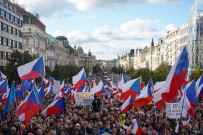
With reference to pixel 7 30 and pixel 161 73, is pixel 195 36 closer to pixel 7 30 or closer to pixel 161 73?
pixel 161 73

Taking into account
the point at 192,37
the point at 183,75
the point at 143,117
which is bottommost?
the point at 143,117

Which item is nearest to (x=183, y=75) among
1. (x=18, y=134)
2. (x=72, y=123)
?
(x=72, y=123)

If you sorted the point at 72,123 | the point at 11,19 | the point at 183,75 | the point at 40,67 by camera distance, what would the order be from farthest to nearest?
the point at 11,19, the point at 40,67, the point at 72,123, the point at 183,75

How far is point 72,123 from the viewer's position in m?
13.8

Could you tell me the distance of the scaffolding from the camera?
88500 millimetres

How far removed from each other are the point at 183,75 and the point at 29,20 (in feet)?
257

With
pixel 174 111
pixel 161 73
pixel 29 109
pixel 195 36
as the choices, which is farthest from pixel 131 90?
pixel 195 36

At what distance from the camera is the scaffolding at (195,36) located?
88500mm

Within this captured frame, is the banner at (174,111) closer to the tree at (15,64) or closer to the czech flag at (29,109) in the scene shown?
the czech flag at (29,109)

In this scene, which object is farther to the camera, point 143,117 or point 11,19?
point 11,19

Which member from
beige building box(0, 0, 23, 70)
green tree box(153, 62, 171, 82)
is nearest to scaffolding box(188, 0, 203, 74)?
green tree box(153, 62, 171, 82)

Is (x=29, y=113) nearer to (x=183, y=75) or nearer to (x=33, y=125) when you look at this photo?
(x=33, y=125)

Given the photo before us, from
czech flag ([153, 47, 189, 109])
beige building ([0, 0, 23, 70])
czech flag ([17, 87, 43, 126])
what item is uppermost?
beige building ([0, 0, 23, 70])

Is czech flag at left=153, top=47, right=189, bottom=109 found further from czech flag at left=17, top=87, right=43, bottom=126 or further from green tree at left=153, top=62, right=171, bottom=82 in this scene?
green tree at left=153, top=62, right=171, bottom=82
